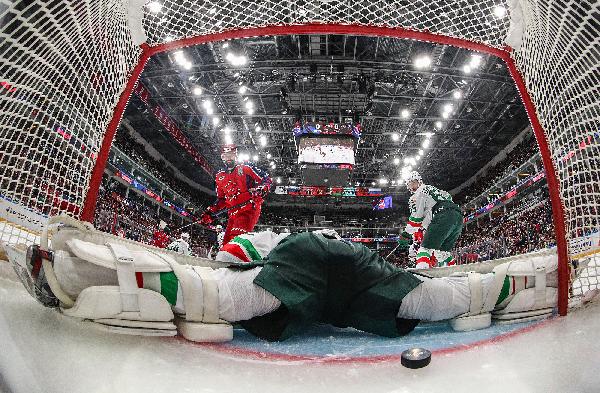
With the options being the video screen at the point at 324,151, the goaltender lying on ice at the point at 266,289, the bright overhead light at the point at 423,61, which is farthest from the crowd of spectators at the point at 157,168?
the goaltender lying on ice at the point at 266,289

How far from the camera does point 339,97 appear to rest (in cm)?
1221

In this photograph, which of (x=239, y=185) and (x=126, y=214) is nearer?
(x=239, y=185)

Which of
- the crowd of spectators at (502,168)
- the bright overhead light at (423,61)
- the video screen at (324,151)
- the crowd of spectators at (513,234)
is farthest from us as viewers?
the crowd of spectators at (502,168)

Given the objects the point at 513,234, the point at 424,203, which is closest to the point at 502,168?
the point at 513,234

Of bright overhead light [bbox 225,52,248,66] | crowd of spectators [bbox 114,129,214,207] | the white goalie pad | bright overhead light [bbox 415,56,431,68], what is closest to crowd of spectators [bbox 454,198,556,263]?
bright overhead light [bbox 415,56,431,68]

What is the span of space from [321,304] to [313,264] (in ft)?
0.40

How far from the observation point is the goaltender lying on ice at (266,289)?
2.70 feet

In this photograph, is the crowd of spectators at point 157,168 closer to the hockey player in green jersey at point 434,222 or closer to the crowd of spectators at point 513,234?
the hockey player in green jersey at point 434,222

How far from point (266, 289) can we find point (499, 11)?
58.8 inches

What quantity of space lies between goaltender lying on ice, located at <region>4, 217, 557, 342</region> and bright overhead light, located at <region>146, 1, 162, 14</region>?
1.08m

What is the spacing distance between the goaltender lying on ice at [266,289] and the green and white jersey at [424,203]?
244 cm

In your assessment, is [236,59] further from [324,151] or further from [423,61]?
[423,61]

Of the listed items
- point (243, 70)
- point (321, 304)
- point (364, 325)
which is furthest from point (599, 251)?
point (243, 70)

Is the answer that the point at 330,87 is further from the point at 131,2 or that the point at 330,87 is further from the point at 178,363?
the point at 178,363
